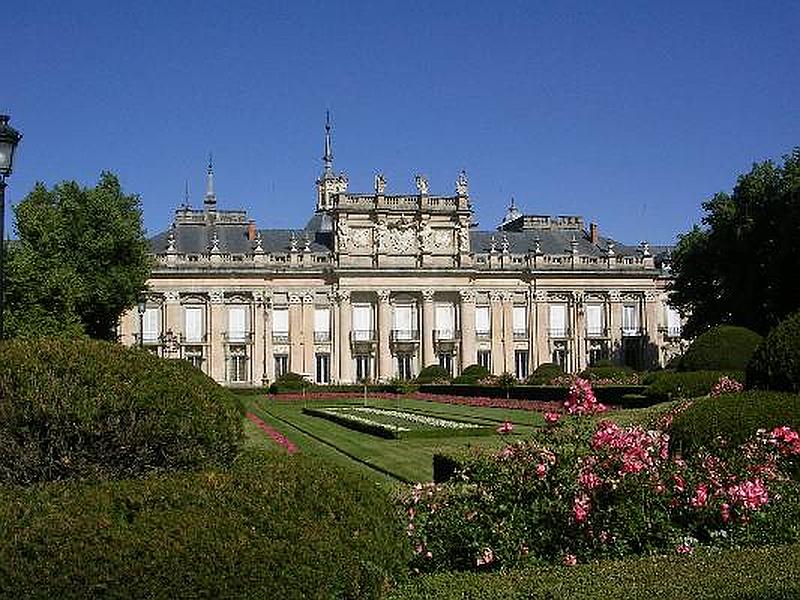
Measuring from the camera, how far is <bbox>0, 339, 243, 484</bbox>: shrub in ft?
20.5

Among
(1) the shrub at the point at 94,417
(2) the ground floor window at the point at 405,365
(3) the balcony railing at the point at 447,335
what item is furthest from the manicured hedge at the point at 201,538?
(2) the ground floor window at the point at 405,365

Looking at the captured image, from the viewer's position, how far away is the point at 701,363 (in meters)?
23.4

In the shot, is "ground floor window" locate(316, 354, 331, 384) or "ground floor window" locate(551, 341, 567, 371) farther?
"ground floor window" locate(551, 341, 567, 371)

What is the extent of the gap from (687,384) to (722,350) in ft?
5.88

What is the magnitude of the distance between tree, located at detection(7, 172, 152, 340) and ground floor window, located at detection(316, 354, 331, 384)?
60.8ft

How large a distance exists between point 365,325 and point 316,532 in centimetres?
5131

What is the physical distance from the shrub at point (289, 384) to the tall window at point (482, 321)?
1114 cm

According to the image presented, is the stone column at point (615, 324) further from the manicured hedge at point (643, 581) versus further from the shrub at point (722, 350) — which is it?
the manicured hedge at point (643, 581)

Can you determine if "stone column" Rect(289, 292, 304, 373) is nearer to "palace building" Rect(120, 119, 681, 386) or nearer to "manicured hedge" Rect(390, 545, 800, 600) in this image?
"palace building" Rect(120, 119, 681, 386)

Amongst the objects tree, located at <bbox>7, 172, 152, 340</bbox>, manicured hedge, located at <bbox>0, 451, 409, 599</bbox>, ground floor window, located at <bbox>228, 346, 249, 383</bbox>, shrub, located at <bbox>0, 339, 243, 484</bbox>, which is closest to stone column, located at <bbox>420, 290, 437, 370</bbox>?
ground floor window, located at <bbox>228, 346, 249, 383</bbox>

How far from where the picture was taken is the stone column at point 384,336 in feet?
185

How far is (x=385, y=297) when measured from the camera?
56.8 m

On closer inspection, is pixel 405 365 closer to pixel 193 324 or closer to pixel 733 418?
pixel 193 324

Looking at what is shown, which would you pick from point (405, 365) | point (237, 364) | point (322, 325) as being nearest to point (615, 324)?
point (405, 365)
